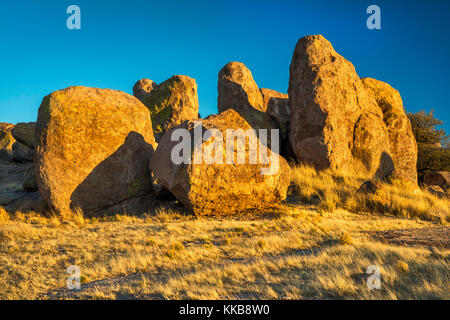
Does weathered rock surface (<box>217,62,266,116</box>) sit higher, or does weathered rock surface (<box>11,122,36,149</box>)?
weathered rock surface (<box>217,62,266,116</box>)

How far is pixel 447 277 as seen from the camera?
3988 millimetres

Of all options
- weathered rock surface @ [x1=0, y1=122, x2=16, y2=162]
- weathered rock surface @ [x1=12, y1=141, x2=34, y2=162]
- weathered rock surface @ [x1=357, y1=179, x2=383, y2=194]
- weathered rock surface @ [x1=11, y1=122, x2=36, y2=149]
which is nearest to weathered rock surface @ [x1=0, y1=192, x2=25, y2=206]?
weathered rock surface @ [x1=11, y1=122, x2=36, y2=149]

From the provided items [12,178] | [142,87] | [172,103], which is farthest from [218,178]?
[142,87]

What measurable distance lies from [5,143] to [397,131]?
130ft

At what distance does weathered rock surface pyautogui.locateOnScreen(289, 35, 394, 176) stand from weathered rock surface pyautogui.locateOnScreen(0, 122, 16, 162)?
27872 mm

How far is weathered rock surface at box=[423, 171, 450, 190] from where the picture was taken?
49.1 ft

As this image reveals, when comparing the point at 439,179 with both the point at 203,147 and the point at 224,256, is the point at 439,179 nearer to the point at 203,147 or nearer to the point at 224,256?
the point at 203,147

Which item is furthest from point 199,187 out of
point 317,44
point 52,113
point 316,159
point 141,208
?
point 317,44

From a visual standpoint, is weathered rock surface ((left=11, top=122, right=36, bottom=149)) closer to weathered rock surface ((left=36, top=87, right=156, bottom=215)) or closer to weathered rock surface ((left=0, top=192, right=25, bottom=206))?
weathered rock surface ((left=0, top=192, right=25, bottom=206))

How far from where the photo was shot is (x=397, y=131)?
15.9 metres

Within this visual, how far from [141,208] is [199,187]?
2840mm

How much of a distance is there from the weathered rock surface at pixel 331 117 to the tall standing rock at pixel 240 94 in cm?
334

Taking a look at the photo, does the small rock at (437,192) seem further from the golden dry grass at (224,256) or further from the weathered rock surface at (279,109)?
the weathered rock surface at (279,109)
